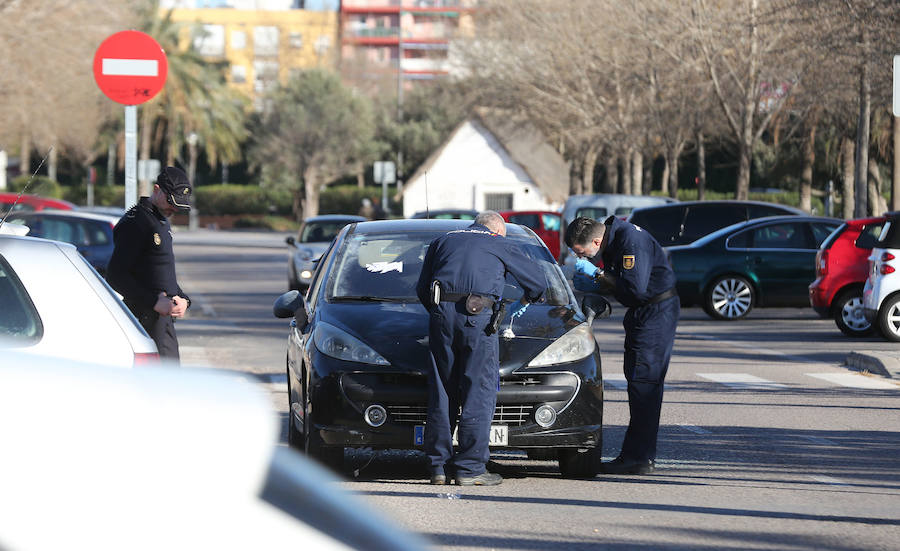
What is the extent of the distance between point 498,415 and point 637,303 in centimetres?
122

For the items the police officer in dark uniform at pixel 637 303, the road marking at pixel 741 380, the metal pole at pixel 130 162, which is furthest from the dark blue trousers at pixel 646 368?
the metal pole at pixel 130 162

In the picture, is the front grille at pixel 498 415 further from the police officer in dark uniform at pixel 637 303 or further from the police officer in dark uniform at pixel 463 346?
the police officer in dark uniform at pixel 637 303

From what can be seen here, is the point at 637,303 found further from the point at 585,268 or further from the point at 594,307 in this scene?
→ the point at 585,268

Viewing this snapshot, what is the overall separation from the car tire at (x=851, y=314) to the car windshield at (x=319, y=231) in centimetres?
1179

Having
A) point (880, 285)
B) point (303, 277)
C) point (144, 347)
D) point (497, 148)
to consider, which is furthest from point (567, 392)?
point (497, 148)

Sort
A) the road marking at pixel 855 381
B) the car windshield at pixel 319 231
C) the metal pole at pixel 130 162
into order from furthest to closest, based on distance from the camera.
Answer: the car windshield at pixel 319 231
the road marking at pixel 855 381
the metal pole at pixel 130 162

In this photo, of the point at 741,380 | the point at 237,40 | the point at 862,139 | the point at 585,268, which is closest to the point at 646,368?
the point at 585,268

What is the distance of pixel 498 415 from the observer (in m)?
8.37

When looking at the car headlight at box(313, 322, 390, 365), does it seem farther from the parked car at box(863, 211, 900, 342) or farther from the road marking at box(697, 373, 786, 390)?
the parked car at box(863, 211, 900, 342)

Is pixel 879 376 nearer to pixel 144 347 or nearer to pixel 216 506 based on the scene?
pixel 144 347

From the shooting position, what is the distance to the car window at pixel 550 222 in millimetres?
33594

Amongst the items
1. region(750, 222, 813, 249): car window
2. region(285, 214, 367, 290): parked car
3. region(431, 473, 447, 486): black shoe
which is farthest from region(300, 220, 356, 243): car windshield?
region(431, 473, 447, 486): black shoe

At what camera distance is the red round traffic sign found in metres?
13.7

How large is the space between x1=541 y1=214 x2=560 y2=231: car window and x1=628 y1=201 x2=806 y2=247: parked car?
27.8ft
